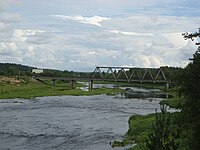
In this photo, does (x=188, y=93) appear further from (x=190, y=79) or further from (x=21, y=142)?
(x=21, y=142)

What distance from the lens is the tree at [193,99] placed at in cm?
1869

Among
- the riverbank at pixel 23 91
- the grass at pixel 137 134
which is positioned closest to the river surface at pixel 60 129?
the grass at pixel 137 134

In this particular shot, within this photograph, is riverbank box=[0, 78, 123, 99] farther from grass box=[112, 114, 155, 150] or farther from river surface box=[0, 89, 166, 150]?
grass box=[112, 114, 155, 150]

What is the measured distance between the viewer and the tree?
18.7 m

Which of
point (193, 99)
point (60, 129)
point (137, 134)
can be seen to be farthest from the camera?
point (60, 129)

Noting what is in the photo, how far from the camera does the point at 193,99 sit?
18.9m

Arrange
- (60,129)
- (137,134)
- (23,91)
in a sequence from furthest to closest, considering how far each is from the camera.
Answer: (23,91)
(60,129)
(137,134)

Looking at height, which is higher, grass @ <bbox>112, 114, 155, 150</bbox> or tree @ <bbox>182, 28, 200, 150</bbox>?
tree @ <bbox>182, 28, 200, 150</bbox>

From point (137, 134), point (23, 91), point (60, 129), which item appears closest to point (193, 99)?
point (137, 134)

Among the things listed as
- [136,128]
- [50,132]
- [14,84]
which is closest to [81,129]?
[50,132]

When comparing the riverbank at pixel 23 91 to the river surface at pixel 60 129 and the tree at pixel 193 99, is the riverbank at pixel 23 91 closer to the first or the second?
the river surface at pixel 60 129

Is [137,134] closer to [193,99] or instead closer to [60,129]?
[60,129]

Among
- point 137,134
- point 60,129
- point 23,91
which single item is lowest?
point 60,129

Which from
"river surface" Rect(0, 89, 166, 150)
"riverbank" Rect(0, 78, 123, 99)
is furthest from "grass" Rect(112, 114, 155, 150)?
"riverbank" Rect(0, 78, 123, 99)
